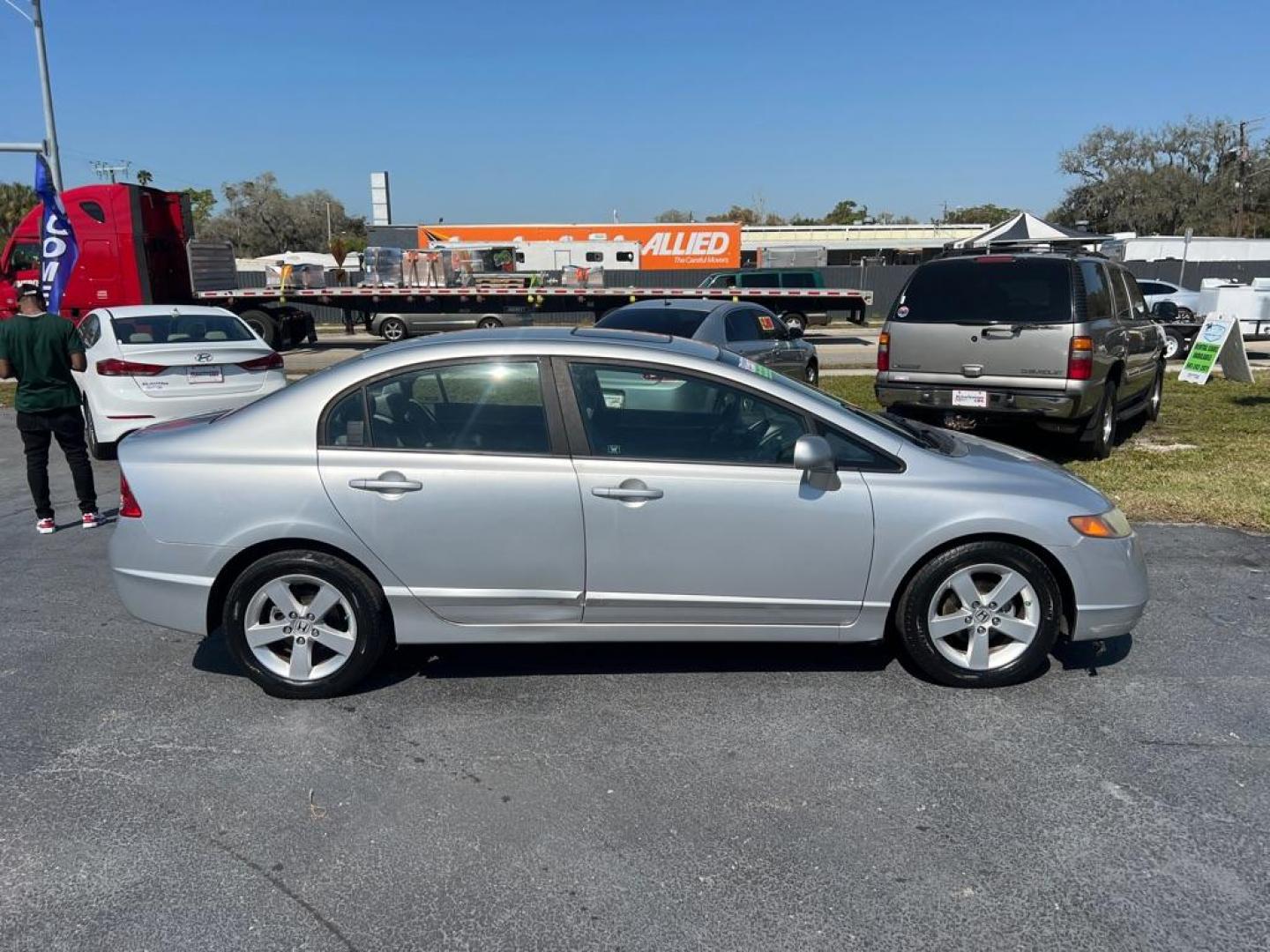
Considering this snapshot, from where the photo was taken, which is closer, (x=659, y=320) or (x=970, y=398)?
(x=970, y=398)

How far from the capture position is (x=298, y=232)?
77.8 m

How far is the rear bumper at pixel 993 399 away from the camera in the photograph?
8.14 m

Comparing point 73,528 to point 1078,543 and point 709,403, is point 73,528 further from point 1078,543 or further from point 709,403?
point 1078,543

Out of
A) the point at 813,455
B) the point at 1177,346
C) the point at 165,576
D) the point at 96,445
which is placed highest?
the point at 813,455

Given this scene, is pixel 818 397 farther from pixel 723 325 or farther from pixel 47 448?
pixel 723 325

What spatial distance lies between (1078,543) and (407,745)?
2900 millimetres

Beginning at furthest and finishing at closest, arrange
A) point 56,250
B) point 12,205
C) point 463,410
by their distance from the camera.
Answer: point 12,205 → point 56,250 → point 463,410

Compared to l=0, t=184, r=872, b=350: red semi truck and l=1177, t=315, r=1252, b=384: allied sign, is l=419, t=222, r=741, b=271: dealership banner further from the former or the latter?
l=1177, t=315, r=1252, b=384: allied sign

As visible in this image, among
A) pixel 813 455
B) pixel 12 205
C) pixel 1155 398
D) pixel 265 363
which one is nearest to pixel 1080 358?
pixel 1155 398

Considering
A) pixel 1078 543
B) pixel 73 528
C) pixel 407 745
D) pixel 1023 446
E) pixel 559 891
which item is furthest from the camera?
pixel 1023 446

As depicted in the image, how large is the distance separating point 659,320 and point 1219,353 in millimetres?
9321

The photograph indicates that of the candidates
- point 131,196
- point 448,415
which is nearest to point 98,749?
point 448,415

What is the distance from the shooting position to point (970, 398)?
28.0ft

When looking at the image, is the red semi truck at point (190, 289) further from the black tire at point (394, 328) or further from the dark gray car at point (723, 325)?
the dark gray car at point (723, 325)
